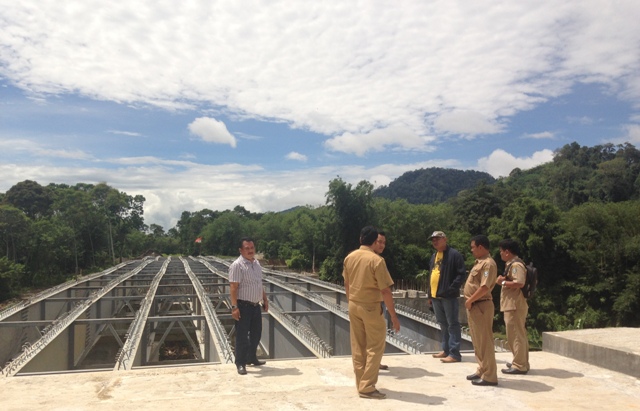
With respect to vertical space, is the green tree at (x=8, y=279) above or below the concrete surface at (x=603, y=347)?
below

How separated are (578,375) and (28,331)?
11256 mm

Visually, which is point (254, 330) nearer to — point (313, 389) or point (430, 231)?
point (313, 389)

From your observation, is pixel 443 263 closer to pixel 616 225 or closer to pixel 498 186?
pixel 616 225

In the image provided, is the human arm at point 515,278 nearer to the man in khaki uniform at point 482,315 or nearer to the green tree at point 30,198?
the man in khaki uniform at point 482,315

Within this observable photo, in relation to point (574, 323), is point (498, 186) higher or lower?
higher

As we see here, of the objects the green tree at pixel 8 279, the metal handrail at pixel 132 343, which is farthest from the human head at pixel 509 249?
the green tree at pixel 8 279

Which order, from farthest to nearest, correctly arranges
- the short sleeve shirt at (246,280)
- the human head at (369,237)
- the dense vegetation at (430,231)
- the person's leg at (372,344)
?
the dense vegetation at (430,231) < the short sleeve shirt at (246,280) < the human head at (369,237) < the person's leg at (372,344)

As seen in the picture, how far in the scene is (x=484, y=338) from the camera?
183 inches

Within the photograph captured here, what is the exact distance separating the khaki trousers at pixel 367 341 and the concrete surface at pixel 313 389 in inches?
6.9

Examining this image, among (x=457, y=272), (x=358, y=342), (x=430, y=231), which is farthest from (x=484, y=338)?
(x=430, y=231)

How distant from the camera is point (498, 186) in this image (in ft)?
141

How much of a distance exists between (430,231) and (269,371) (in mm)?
38605

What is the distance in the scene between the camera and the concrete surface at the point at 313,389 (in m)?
4.07

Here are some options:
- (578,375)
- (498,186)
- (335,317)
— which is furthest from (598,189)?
(578,375)
